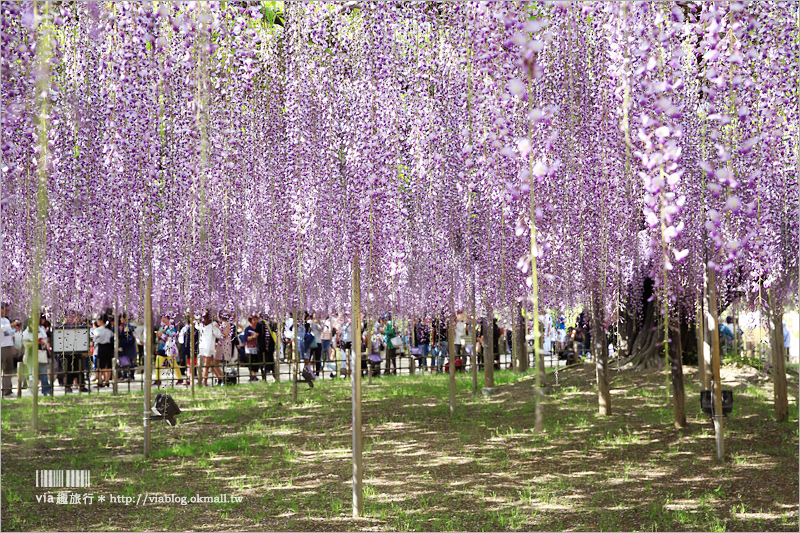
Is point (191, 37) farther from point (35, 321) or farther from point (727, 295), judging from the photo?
point (727, 295)

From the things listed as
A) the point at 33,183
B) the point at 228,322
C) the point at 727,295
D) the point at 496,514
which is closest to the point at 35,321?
the point at 33,183

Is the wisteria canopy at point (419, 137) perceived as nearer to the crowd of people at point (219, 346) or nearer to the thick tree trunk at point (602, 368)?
the thick tree trunk at point (602, 368)

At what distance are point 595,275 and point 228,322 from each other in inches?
293

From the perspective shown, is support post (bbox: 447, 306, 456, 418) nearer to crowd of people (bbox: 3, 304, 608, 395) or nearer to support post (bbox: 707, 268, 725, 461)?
crowd of people (bbox: 3, 304, 608, 395)

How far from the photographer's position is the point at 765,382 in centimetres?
1139

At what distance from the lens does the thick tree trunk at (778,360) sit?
324 inches

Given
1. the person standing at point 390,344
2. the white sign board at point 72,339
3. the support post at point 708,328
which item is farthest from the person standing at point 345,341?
the support post at point 708,328

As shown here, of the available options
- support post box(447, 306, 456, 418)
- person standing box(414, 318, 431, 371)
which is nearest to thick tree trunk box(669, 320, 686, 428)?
support post box(447, 306, 456, 418)

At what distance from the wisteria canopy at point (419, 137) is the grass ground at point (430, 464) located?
155 centimetres

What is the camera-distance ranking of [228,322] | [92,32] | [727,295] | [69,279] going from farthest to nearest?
[228,322] < [69,279] < [727,295] < [92,32]

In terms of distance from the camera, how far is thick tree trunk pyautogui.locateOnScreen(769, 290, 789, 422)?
8242 mm

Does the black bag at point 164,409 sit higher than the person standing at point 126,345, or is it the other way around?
the person standing at point 126,345

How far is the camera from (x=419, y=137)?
5953 millimetres

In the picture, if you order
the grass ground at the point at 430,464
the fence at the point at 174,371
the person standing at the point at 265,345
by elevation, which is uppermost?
the person standing at the point at 265,345
